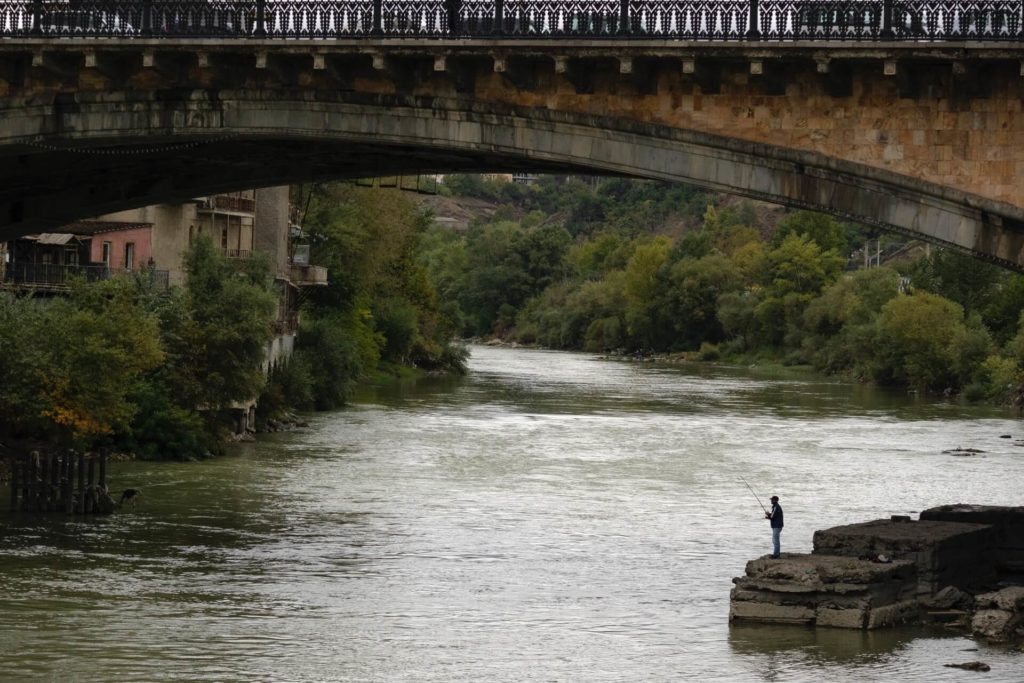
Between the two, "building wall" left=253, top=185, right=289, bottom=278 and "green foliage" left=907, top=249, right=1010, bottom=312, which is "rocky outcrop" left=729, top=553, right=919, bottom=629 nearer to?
"building wall" left=253, top=185, right=289, bottom=278

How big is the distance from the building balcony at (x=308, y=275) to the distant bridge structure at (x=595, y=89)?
34.4 metres

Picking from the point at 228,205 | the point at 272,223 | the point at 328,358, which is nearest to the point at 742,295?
the point at 328,358

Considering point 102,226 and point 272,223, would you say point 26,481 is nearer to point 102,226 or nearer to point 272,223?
point 102,226

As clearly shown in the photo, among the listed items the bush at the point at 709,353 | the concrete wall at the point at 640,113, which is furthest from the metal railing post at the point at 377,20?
the bush at the point at 709,353

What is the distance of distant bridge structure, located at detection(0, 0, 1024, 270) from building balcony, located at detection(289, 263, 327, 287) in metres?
34.4

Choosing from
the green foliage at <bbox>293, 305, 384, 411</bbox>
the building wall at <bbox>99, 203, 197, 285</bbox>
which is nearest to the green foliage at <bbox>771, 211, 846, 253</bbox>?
the green foliage at <bbox>293, 305, 384, 411</bbox>

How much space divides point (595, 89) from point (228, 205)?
33.6 m

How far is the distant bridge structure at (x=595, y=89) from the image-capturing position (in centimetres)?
2264

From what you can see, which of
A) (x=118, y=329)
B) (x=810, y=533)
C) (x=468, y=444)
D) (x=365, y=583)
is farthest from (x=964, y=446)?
(x=365, y=583)

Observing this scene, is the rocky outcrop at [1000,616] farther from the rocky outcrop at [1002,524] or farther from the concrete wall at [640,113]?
the concrete wall at [640,113]

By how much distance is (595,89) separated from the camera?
80.6 ft

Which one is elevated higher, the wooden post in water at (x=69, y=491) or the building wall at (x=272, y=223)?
the building wall at (x=272, y=223)

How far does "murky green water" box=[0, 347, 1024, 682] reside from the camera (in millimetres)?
22031

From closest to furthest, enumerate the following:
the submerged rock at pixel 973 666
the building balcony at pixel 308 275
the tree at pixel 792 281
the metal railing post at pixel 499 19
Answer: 1. the submerged rock at pixel 973 666
2. the metal railing post at pixel 499 19
3. the building balcony at pixel 308 275
4. the tree at pixel 792 281
